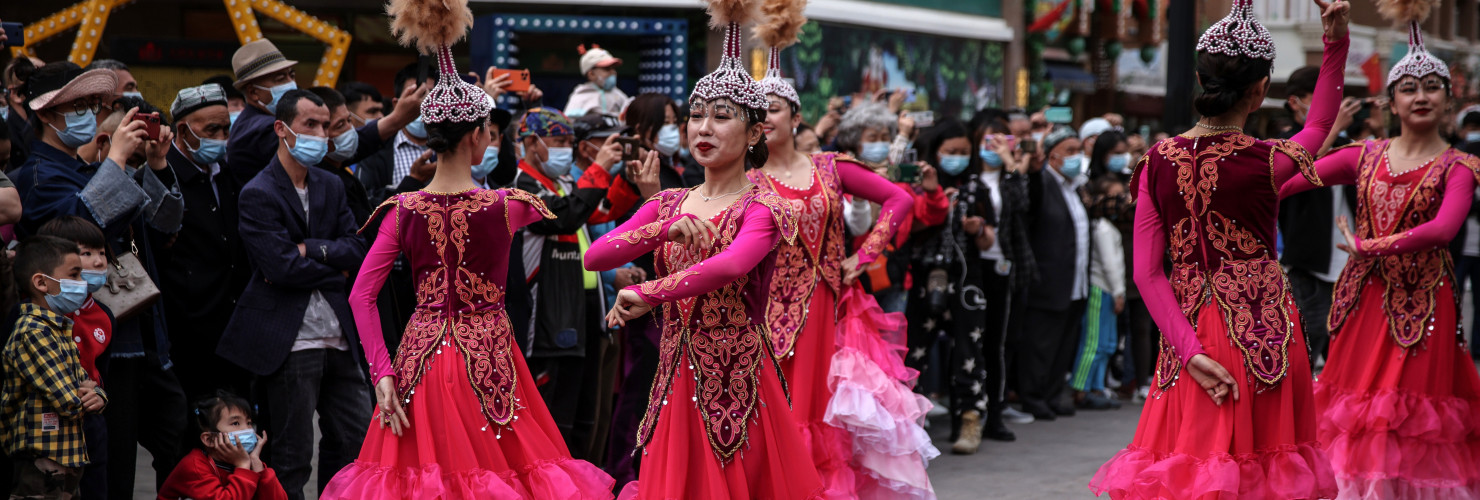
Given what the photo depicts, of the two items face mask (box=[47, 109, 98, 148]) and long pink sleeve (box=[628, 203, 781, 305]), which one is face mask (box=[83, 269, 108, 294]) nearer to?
face mask (box=[47, 109, 98, 148])

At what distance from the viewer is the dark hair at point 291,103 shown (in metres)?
5.98

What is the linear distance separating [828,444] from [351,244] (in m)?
2.28

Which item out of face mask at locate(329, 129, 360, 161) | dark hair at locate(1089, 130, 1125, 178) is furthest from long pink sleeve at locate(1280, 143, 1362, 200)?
face mask at locate(329, 129, 360, 161)

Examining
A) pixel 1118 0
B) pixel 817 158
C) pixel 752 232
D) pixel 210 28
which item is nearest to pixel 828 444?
pixel 817 158

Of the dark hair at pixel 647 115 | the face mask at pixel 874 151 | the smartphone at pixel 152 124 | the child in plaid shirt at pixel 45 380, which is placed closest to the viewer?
the child in plaid shirt at pixel 45 380

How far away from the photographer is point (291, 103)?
601 centimetres

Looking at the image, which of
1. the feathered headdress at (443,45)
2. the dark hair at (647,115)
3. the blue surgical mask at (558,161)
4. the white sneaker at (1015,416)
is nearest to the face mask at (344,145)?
the blue surgical mask at (558,161)

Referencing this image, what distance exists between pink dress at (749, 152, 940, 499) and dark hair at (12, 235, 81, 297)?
2.85 metres

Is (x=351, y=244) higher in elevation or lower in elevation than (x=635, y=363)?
higher

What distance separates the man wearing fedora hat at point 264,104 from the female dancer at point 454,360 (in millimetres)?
1440

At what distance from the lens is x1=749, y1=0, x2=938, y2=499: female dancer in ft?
20.5

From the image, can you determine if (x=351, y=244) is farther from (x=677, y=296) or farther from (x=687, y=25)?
(x=687, y=25)

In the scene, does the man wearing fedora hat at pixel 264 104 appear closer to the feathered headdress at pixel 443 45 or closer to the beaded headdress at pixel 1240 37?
the feathered headdress at pixel 443 45

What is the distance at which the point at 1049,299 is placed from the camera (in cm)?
967
